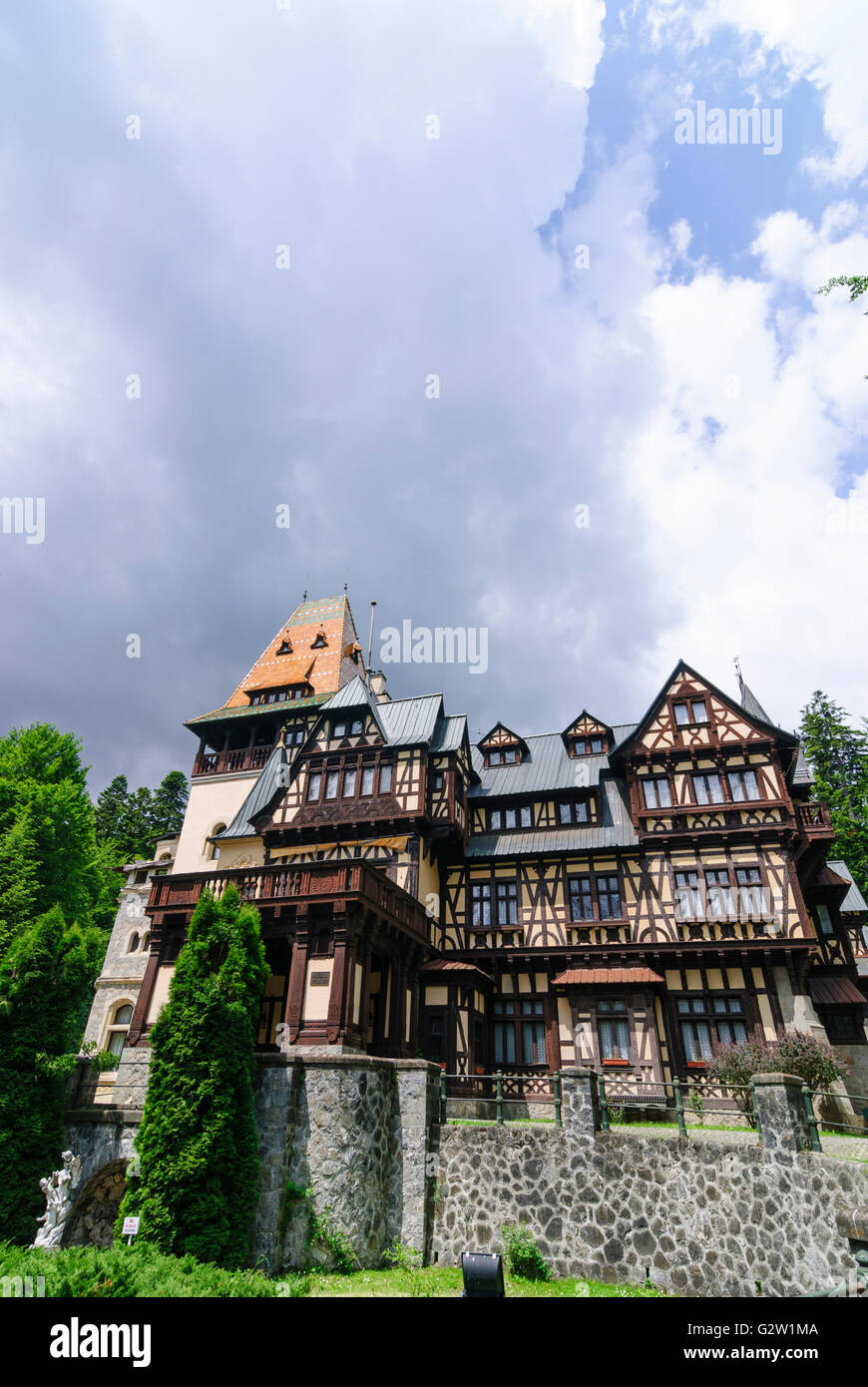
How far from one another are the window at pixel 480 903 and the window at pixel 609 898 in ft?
13.1

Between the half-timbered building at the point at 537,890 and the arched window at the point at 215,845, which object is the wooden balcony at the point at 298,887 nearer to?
the half-timbered building at the point at 537,890

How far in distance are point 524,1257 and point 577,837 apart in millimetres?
14117

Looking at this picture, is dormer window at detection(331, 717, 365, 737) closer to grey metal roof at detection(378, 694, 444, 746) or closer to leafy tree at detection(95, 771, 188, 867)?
grey metal roof at detection(378, 694, 444, 746)

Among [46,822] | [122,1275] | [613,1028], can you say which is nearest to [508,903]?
[613,1028]

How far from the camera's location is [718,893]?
23.5 metres

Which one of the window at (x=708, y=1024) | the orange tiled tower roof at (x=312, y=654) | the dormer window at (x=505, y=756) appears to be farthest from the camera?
the orange tiled tower roof at (x=312, y=654)

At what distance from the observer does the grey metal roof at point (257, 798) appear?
2788cm

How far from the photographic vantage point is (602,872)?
2523cm

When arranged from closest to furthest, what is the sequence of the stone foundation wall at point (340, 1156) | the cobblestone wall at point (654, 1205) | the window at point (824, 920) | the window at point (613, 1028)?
the cobblestone wall at point (654, 1205), the stone foundation wall at point (340, 1156), the window at point (613, 1028), the window at point (824, 920)

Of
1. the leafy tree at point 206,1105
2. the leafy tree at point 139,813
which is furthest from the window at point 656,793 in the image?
the leafy tree at point 139,813

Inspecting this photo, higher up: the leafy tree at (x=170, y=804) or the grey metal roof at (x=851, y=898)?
the leafy tree at (x=170, y=804)
